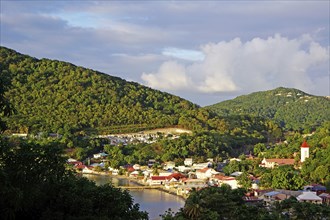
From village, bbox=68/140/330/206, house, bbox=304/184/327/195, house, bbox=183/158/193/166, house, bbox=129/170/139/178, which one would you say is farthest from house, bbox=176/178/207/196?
house, bbox=183/158/193/166

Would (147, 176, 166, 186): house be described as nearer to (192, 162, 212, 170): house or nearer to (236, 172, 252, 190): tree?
(192, 162, 212, 170): house

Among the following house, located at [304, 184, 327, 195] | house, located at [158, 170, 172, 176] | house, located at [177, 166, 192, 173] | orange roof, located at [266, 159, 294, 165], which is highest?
orange roof, located at [266, 159, 294, 165]

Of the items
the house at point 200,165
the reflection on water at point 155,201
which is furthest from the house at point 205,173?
the reflection on water at point 155,201

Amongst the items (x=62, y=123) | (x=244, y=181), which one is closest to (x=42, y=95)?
(x=62, y=123)

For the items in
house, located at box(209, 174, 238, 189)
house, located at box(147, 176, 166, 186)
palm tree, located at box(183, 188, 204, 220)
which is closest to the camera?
palm tree, located at box(183, 188, 204, 220)

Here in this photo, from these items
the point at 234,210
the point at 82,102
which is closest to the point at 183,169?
the point at 234,210

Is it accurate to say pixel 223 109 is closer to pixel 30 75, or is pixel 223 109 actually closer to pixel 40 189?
pixel 30 75

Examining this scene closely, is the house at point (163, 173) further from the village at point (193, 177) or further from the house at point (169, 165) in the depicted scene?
the house at point (169, 165)
